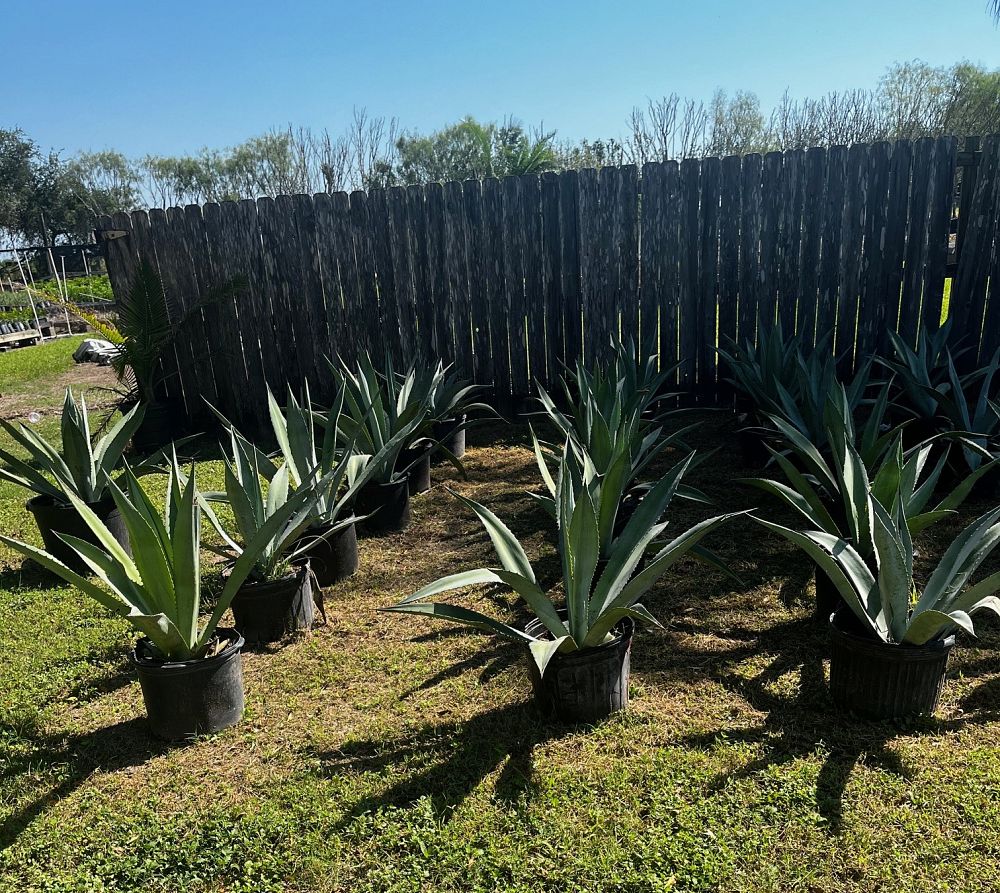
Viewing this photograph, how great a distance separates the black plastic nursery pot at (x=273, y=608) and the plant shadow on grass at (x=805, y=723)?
1.44 m

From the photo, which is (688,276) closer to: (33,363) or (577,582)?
(577,582)

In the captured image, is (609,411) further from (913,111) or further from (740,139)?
(740,139)

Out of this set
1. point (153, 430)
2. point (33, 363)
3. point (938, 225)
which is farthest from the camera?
point (33, 363)

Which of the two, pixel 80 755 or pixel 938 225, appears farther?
pixel 938 225

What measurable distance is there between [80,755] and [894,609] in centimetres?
250

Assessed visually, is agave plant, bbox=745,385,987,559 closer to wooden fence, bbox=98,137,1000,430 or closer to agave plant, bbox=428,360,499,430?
agave plant, bbox=428,360,499,430

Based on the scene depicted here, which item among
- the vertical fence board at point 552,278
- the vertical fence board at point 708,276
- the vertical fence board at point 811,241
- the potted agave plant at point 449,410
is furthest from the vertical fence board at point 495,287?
the vertical fence board at point 811,241

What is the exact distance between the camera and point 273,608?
2775 millimetres

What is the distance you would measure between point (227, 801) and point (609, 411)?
2.47 metres

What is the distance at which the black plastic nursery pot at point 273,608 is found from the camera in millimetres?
2723

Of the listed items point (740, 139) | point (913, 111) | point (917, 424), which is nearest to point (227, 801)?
point (917, 424)

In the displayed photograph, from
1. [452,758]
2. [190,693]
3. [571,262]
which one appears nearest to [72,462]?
[190,693]

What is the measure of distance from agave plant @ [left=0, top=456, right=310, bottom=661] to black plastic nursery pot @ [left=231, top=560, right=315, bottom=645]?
0.40m

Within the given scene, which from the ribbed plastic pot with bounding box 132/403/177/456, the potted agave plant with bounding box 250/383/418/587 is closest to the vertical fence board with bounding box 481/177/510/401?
the potted agave plant with bounding box 250/383/418/587
